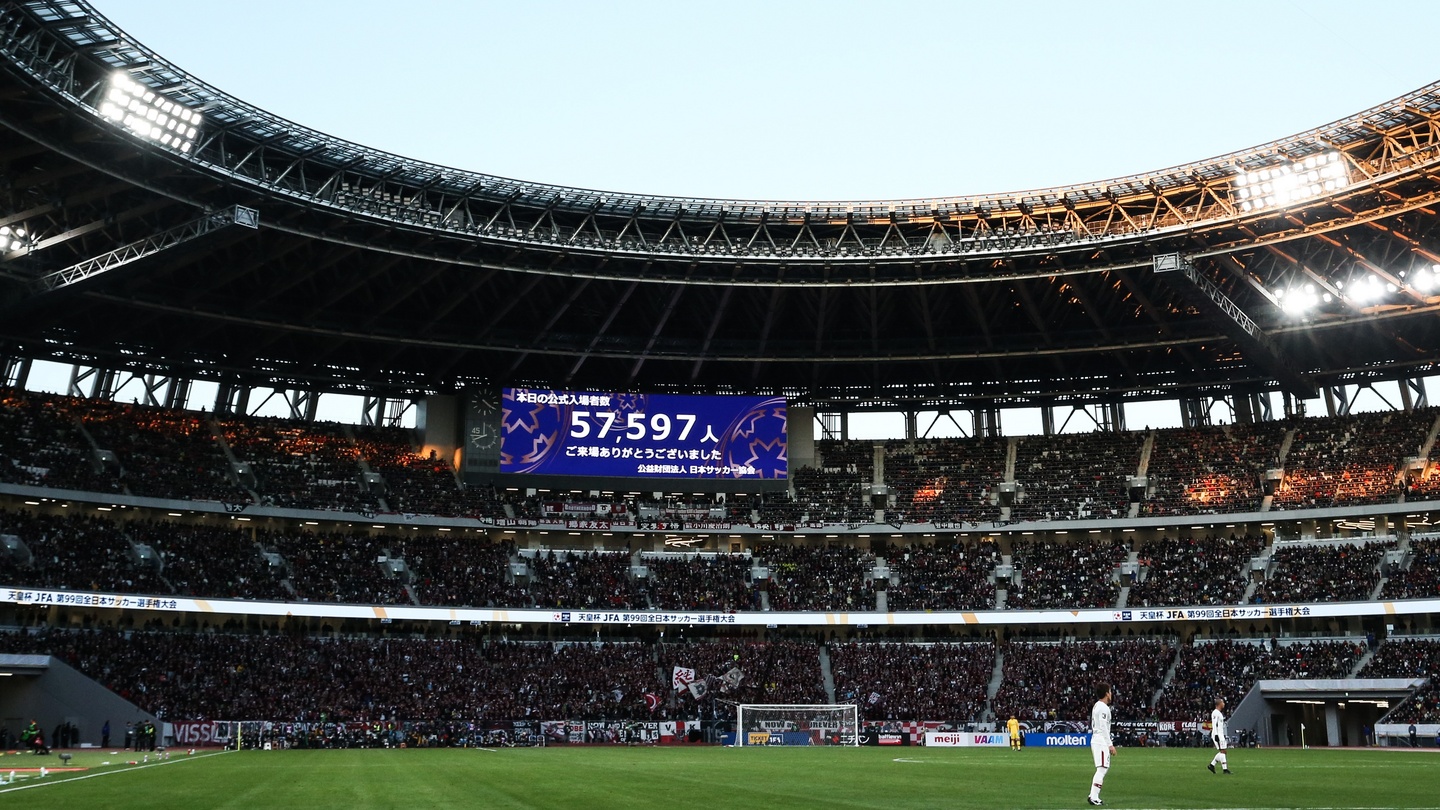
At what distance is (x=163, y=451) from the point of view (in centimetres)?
5659

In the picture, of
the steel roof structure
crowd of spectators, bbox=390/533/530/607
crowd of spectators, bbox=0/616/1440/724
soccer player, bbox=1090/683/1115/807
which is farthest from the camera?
crowd of spectators, bbox=390/533/530/607

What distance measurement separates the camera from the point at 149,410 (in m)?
59.3

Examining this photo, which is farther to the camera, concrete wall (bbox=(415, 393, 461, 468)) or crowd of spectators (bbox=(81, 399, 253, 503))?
concrete wall (bbox=(415, 393, 461, 468))

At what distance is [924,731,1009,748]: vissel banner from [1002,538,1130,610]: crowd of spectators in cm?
900

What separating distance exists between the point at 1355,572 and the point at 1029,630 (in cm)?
1509

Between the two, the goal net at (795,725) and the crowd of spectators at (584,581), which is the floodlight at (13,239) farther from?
the goal net at (795,725)

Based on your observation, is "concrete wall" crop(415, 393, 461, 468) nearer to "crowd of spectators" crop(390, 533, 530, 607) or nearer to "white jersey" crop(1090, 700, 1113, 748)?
"crowd of spectators" crop(390, 533, 530, 607)

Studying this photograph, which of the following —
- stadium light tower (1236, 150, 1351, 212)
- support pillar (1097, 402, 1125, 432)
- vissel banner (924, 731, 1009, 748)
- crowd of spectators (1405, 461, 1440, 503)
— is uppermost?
stadium light tower (1236, 150, 1351, 212)

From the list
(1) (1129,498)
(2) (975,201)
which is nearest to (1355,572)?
(1) (1129,498)

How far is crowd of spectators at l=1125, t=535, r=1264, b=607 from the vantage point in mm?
54594

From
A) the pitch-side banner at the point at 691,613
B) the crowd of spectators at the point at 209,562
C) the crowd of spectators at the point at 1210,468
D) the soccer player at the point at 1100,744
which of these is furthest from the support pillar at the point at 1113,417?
the soccer player at the point at 1100,744

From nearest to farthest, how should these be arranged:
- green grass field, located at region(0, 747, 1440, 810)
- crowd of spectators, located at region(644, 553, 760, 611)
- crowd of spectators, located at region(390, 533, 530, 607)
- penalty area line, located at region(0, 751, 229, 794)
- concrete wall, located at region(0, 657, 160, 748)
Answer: green grass field, located at region(0, 747, 1440, 810), penalty area line, located at region(0, 751, 229, 794), concrete wall, located at region(0, 657, 160, 748), crowd of spectators, located at region(390, 533, 530, 607), crowd of spectators, located at region(644, 553, 760, 611)

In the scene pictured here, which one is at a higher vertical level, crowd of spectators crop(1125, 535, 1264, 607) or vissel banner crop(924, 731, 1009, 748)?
crowd of spectators crop(1125, 535, 1264, 607)

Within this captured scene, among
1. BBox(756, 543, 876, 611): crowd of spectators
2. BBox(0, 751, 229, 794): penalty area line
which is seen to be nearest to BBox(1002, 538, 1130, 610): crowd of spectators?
BBox(756, 543, 876, 611): crowd of spectators
